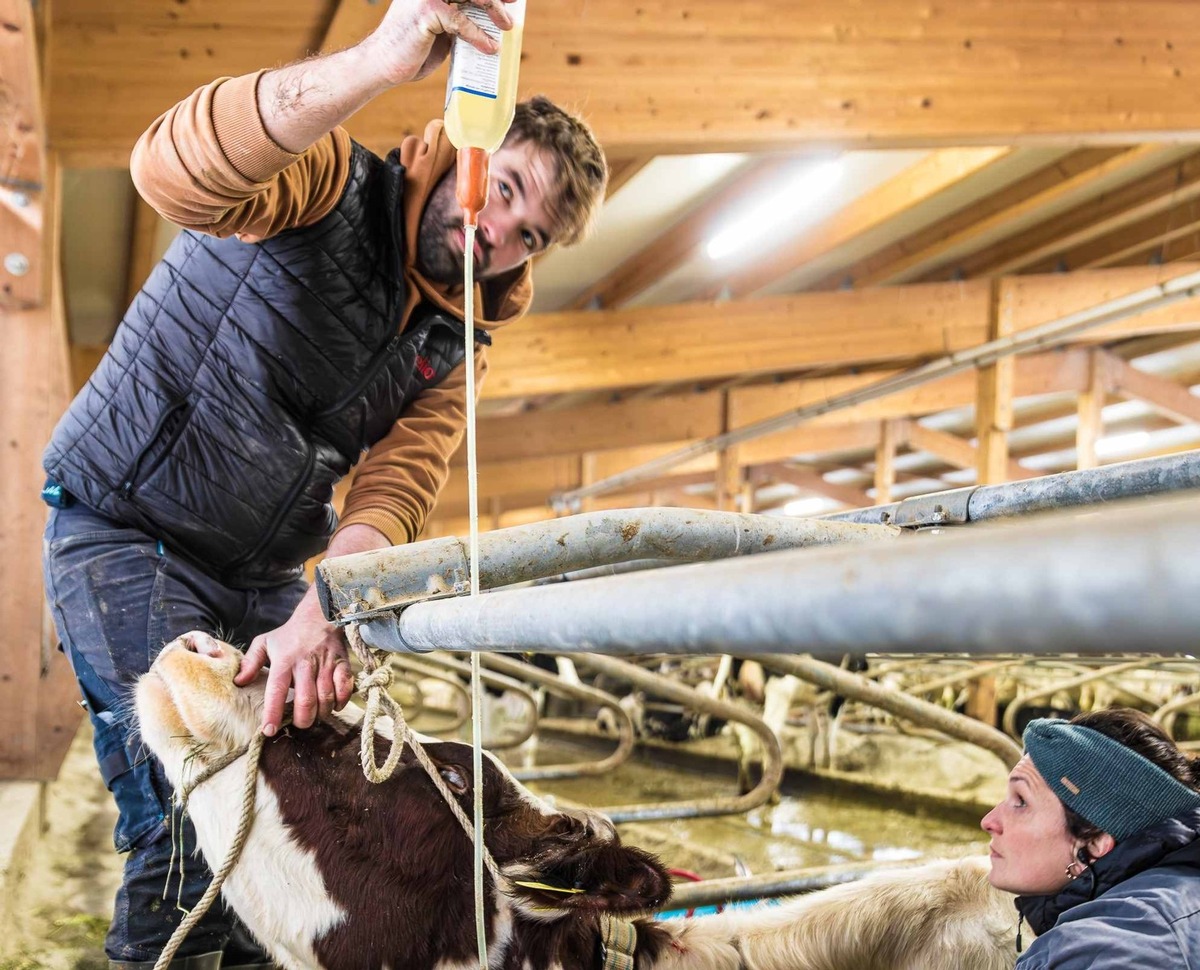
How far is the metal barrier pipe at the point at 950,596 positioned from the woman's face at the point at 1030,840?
1.07m

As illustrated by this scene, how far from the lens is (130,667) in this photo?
188 cm

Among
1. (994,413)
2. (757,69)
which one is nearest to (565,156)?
(757,69)

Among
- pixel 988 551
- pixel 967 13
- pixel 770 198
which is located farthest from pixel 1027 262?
pixel 988 551

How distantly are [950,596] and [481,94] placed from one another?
125 cm

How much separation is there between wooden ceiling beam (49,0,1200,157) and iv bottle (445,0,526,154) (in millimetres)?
2037

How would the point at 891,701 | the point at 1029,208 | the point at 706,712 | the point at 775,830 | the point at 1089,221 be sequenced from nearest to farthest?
1. the point at 891,701
2. the point at 706,712
3. the point at 775,830
4. the point at 1029,208
5. the point at 1089,221

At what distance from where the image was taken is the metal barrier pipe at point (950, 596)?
471mm

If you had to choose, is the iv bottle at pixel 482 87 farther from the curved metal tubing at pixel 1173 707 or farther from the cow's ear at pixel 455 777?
the curved metal tubing at pixel 1173 707

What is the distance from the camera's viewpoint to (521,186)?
2.04 meters

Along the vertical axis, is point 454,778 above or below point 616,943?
above

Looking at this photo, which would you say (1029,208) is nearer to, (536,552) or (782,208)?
(782,208)

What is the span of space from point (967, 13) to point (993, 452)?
452 cm

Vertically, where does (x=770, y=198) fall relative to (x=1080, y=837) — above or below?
above

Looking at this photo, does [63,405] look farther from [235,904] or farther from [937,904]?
[937,904]
